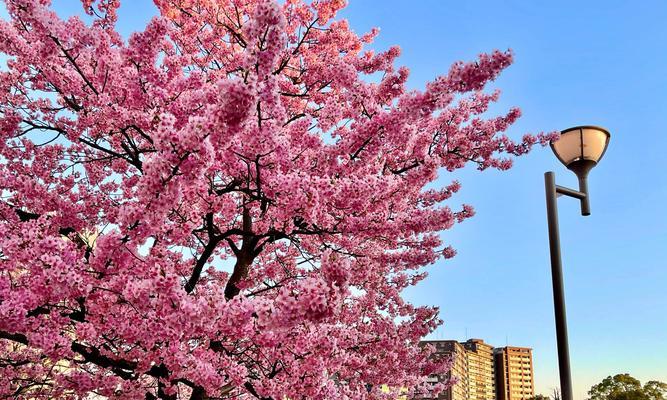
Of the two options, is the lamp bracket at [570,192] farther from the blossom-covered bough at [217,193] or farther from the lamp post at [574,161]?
the blossom-covered bough at [217,193]

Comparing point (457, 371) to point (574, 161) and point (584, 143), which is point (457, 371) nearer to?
point (574, 161)

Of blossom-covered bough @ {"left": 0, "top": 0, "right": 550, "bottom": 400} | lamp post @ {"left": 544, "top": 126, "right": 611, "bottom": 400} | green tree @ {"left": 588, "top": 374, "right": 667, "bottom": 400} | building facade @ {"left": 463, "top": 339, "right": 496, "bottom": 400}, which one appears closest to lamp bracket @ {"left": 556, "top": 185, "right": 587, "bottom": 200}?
lamp post @ {"left": 544, "top": 126, "right": 611, "bottom": 400}

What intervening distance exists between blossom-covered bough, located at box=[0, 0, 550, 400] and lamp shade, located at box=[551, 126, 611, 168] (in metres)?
1.70

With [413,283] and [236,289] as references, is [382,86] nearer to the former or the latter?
[236,289]

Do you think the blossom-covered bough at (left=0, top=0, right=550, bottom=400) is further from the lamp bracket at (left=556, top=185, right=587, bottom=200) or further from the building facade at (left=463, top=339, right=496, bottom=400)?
the building facade at (left=463, top=339, right=496, bottom=400)

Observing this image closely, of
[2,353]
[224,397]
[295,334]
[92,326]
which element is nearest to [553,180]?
[295,334]

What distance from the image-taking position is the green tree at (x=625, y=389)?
4309 centimetres

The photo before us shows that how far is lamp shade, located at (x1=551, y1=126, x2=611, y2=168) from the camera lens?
20.3ft

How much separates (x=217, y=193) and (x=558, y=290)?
15.6ft

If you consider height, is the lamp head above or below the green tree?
below

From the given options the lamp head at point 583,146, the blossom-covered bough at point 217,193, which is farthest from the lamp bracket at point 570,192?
the blossom-covered bough at point 217,193

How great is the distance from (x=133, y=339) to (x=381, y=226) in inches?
138

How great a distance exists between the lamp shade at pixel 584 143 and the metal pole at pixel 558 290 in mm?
816

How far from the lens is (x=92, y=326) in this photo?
6.04 meters
